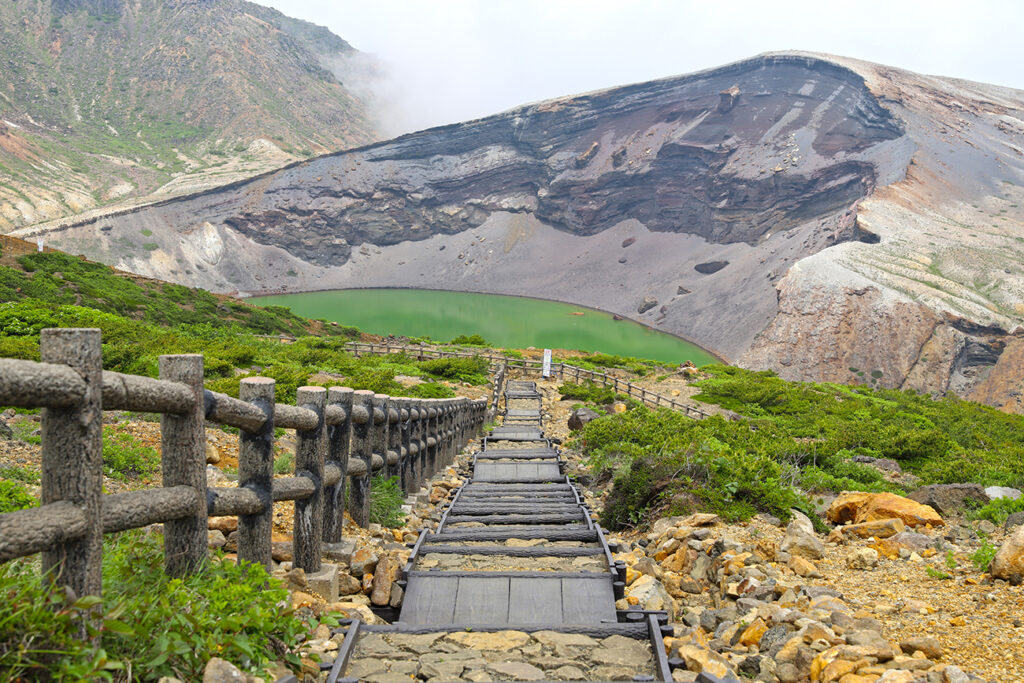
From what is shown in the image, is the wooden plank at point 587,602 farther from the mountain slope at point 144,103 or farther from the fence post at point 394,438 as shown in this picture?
the mountain slope at point 144,103

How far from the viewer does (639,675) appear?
337cm

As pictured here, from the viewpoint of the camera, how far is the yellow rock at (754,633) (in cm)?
431

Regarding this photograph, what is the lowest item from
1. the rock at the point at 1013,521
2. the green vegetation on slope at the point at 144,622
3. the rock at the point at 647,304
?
the rock at the point at 1013,521

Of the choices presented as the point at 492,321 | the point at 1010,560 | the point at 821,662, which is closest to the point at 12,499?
the point at 821,662

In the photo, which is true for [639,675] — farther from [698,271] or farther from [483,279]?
[483,279]

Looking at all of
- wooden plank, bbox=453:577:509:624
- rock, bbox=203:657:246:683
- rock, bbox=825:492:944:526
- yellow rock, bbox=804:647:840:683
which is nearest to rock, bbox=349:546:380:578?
wooden plank, bbox=453:577:509:624

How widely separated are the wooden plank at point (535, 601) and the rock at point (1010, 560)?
3.16m

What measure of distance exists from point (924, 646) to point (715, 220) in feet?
312

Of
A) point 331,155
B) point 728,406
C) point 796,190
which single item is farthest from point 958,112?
point 331,155

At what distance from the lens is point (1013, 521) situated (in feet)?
21.6

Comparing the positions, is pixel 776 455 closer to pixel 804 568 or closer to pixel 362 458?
pixel 804 568

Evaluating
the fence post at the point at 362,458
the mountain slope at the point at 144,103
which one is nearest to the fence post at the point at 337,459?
the fence post at the point at 362,458

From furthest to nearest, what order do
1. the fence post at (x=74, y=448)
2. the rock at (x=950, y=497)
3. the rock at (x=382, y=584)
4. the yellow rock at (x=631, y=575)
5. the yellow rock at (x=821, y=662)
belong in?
the rock at (x=950, y=497)
the yellow rock at (x=631, y=575)
the rock at (x=382, y=584)
the yellow rock at (x=821, y=662)
the fence post at (x=74, y=448)

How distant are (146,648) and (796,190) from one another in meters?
93.0
